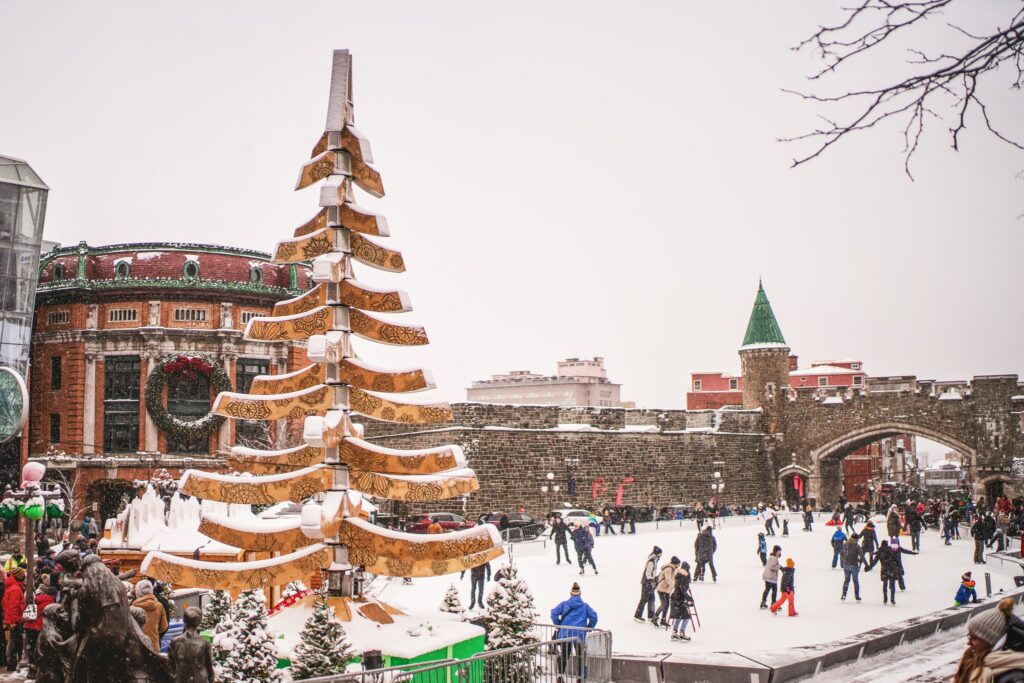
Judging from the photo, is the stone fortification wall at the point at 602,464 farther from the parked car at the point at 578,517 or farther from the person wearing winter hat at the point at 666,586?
the person wearing winter hat at the point at 666,586

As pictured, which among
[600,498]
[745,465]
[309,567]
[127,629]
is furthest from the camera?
[745,465]

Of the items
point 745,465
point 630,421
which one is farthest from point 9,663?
point 745,465

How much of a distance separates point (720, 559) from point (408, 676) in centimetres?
1617

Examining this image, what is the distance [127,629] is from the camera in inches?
253

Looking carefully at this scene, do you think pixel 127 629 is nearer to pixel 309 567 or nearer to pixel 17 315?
pixel 309 567

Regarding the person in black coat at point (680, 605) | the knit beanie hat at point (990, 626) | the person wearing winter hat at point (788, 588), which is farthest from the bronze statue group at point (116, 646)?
the person wearing winter hat at point (788, 588)

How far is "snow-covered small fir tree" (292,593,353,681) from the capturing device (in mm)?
7668

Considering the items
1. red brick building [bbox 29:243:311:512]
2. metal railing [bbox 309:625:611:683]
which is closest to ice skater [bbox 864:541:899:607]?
metal railing [bbox 309:625:611:683]

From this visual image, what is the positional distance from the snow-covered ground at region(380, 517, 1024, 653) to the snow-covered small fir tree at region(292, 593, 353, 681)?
516 cm

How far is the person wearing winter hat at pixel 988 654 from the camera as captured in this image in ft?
15.3

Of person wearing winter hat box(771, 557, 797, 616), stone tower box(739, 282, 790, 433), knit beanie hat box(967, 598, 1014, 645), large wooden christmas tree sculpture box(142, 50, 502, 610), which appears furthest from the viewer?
stone tower box(739, 282, 790, 433)

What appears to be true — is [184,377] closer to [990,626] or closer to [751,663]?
[751,663]

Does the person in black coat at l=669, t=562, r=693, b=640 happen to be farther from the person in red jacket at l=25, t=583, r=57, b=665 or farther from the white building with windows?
the white building with windows

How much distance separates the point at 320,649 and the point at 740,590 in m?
12.0
